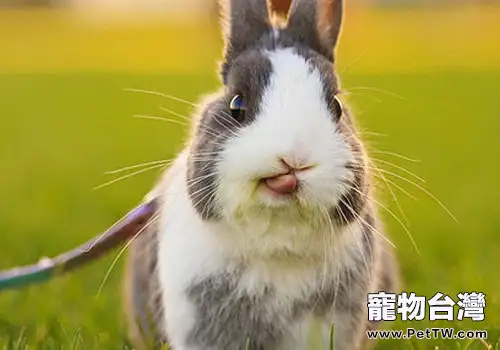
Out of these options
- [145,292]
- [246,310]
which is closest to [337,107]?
[246,310]

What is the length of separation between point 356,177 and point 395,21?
6.43ft

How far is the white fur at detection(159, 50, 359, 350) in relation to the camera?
6.82 feet

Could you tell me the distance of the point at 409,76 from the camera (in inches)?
167

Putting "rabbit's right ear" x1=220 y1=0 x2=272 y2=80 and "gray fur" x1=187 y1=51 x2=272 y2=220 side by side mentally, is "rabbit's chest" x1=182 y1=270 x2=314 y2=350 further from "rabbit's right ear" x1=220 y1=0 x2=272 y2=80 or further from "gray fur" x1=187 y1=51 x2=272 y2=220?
"rabbit's right ear" x1=220 y1=0 x2=272 y2=80

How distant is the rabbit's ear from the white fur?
0.11 meters

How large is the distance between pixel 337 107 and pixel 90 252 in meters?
0.84

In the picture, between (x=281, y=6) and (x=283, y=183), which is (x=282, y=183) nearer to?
(x=283, y=183)

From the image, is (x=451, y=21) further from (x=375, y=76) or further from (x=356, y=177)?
(x=356, y=177)

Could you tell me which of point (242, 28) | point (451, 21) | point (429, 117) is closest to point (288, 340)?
point (242, 28)

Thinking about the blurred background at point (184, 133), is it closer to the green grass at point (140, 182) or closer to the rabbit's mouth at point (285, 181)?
the green grass at point (140, 182)

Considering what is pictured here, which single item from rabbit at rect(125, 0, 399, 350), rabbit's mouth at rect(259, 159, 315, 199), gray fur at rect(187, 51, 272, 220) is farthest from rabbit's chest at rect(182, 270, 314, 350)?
rabbit's mouth at rect(259, 159, 315, 199)

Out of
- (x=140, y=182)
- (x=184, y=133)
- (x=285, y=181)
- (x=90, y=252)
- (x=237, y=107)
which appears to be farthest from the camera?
Answer: (x=140, y=182)

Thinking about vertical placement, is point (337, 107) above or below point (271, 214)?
above

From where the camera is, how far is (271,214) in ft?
7.07
